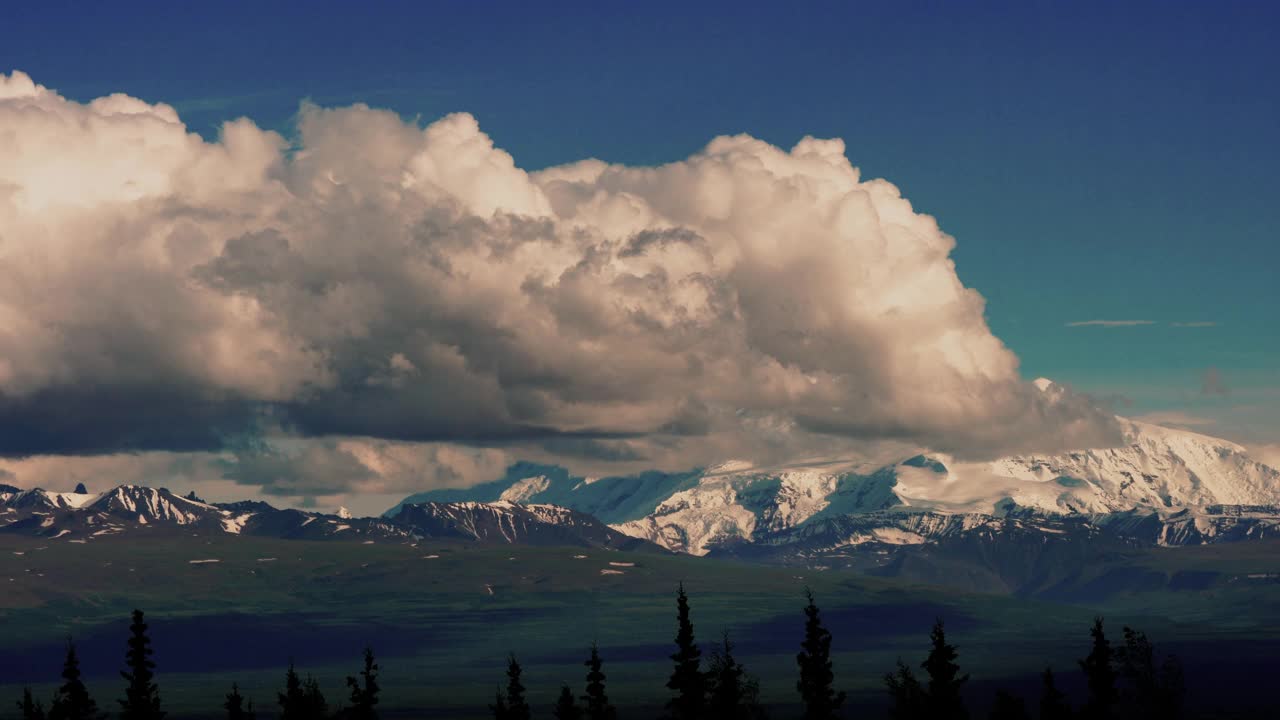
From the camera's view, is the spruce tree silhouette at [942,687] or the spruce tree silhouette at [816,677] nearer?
the spruce tree silhouette at [942,687]

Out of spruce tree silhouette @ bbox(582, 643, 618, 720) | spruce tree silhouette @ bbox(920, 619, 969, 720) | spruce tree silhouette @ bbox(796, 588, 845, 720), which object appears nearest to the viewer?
spruce tree silhouette @ bbox(920, 619, 969, 720)

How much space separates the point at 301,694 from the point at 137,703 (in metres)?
45.4

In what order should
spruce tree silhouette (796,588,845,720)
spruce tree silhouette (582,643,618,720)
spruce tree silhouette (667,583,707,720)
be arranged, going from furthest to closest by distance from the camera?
1. spruce tree silhouette (582,643,618,720)
2. spruce tree silhouette (796,588,845,720)
3. spruce tree silhouette (667,583,707,720)

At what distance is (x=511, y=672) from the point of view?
180000 millimetres

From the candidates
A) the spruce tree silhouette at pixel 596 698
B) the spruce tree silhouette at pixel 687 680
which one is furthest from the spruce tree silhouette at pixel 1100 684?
the spruce tree silhouette at pixel 596 698

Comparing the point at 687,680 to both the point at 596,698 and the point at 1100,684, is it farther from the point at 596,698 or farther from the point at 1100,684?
the point at 1100,684

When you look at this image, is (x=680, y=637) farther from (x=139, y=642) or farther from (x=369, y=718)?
(x=139, y=642)

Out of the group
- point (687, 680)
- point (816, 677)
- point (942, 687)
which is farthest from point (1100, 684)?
point (687, 680)

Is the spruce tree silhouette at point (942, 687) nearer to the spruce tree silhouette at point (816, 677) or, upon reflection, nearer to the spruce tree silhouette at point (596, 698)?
the spruce tree silhouette at point (816, 677)

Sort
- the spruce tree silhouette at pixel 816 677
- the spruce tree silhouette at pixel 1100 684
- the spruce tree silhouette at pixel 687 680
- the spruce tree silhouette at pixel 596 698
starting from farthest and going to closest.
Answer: the spruce tree silhouette at pixel 1100 684 < the spruce tree silhouette at pixel 596 698 < the spruce tree silhouette at pixel 816 677 < the spruce tree silhouette at pixel 687 680

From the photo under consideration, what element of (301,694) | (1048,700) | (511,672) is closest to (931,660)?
(1048,700)

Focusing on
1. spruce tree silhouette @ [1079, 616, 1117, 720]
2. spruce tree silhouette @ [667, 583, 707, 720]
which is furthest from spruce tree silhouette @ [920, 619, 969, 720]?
spruce tree silhouette @ [667, 583, 707, 720]

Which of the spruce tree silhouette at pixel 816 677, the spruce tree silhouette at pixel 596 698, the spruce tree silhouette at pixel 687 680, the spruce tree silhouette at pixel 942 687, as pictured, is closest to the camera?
the spruce tree silhouette at pixel 942 687

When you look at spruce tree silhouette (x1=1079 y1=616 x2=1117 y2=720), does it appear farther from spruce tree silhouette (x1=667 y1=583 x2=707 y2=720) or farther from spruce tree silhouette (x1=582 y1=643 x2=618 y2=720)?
spruce tree silhouette (x1=582 y1=643 x2=618 y2=720)
